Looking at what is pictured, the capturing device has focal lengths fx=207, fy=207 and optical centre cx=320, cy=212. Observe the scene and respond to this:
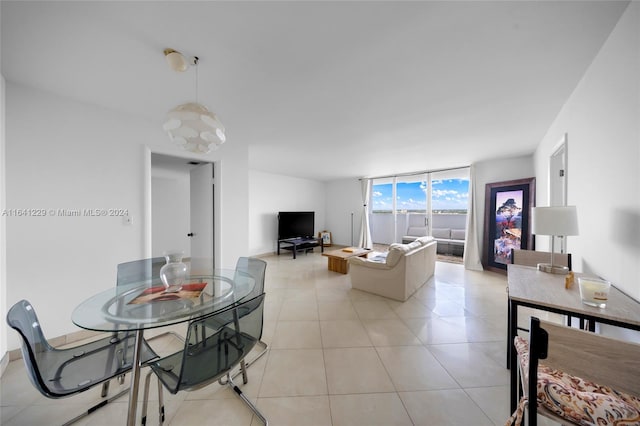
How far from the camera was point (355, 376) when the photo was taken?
64.1 inches

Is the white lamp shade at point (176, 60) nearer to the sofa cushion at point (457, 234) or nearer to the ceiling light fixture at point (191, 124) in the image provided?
the ceiling light fixture at point (191, 124)

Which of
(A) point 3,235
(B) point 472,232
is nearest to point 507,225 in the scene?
(B) point 472,232

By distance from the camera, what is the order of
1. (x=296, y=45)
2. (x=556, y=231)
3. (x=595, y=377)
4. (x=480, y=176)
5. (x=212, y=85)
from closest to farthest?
1. (x=595, y=377)
2. (x=296, y=45)
3. (x=556, y=231)
4. (x=212, y=85)
5. (x=480, y=176)

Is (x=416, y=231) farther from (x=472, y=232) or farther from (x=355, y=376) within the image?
(x=355, y=376)

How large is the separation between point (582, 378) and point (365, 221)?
19.7ft

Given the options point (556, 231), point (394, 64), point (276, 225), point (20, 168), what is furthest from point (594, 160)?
point (276, 225)

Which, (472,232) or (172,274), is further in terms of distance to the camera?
(472,232)

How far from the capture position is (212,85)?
5.94 ft

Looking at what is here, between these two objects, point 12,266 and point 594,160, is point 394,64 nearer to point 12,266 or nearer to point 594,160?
point 594,160

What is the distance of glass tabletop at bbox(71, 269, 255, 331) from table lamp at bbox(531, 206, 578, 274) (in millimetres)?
2506

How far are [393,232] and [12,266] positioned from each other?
6735 mm

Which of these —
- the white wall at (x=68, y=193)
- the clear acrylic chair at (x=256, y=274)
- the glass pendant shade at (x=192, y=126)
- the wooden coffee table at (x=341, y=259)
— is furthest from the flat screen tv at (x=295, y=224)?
the glass pendant shade at (x=192, y=126)

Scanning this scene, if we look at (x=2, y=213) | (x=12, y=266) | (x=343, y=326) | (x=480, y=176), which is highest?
(x=480, y=176)

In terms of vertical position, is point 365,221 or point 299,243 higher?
point 365,221
